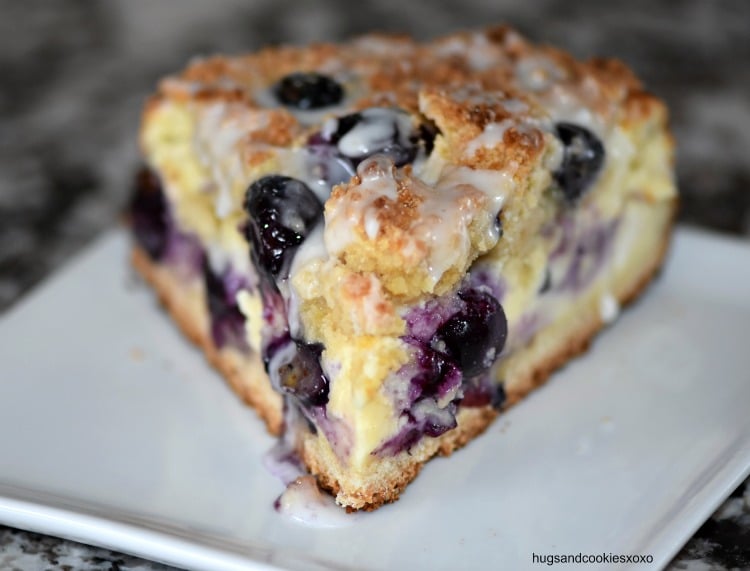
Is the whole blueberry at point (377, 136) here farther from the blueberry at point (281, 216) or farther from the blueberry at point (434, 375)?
the blueberry at point (434, 375)

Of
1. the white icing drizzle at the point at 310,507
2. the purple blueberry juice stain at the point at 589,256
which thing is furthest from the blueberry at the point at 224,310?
the purple blueberry juice stain at the point at 589,256

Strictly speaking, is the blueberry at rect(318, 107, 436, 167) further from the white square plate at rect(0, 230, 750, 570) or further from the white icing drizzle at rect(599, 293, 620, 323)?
the white icing drizzle at rect(599, 293, 620, 323)

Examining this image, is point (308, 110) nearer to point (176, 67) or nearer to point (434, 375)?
point (434, 375)

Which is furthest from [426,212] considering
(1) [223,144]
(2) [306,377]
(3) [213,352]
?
(3) [213,352]

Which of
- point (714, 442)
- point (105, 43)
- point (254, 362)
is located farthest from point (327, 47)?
point (105, 43)

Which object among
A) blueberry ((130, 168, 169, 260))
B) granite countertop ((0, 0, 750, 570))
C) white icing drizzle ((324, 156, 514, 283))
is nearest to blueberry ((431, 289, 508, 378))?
white icing drizzle ((324, 156, 514, 283))

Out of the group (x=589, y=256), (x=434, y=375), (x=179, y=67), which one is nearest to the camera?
(x=434, y=375)

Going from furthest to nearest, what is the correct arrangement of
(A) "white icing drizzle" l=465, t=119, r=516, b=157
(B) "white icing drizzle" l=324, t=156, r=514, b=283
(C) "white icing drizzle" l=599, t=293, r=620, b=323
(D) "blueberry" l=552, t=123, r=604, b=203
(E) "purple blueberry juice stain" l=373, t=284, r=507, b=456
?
(C) "white icing drizzle" l=599, t=293, r=620, b=323 → (D) "blueberry" l=552, t=123, r=604, b=203 → (A) "white icing drizzle" l=465, t=119, r=516, b=157 → (E) "purple blueberry juice stain" l=373, t=284, r=507, b=456 → (B) "white icing drizzle" l=324, t=156, r=514, b=283
